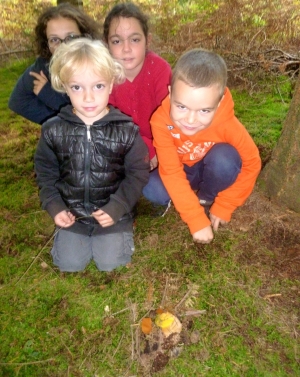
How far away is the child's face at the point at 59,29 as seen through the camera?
265 cm

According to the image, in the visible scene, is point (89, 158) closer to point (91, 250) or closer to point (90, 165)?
point (90, 165)

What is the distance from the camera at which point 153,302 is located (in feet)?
7.02

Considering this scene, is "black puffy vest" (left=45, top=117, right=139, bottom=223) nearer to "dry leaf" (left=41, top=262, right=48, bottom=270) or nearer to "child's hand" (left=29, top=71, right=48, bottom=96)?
"dry leaf" (left=41, top=262, right=48, bottom=270)

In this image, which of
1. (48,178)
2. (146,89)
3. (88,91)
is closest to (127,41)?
Result: (146,89)

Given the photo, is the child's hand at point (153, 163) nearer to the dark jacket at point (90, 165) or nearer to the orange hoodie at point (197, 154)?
the orange hoodie at point (197, 154)

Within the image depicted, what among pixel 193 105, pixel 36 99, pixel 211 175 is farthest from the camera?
pixel 36 99

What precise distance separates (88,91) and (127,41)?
805 mm

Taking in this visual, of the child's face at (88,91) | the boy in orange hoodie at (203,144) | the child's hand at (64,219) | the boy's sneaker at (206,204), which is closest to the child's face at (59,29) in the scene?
the child's face at (88,91)

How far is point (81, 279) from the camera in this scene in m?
2.36

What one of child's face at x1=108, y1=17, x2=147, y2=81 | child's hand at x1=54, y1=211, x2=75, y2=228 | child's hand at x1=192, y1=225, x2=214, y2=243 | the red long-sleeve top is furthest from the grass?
child's face at x1=108, y1=17, x2=147, y2=81

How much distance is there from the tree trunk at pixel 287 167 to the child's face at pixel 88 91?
4.41ft

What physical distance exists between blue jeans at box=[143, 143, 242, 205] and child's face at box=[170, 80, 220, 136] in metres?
0.35

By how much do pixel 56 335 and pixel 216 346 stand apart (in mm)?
1002

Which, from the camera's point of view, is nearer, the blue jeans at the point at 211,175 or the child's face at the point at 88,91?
the child's face at the point at 88,91
